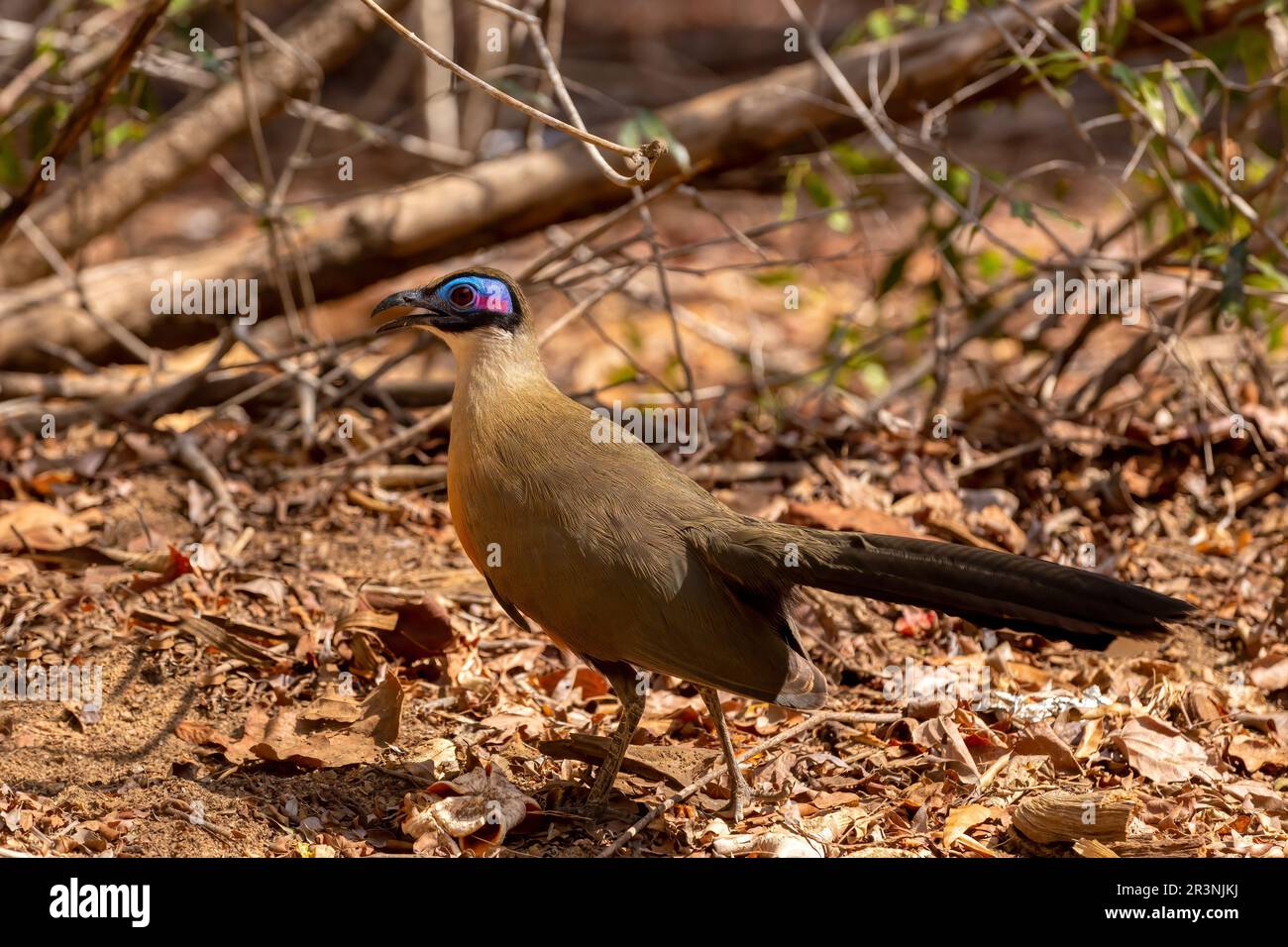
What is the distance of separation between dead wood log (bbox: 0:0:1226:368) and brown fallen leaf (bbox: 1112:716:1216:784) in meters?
→ 3.44

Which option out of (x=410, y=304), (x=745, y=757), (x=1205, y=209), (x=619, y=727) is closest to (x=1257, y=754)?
(x=745, y=757)

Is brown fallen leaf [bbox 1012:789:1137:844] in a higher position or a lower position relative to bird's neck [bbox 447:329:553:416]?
lower

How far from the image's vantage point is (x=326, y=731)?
3.92 m

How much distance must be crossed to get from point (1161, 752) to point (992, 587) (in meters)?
1.04

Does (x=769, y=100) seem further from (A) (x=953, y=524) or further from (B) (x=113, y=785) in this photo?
(B) (x=113, y=785)

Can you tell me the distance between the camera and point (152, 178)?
6.80 meters

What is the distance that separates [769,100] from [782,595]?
3458 millimetres

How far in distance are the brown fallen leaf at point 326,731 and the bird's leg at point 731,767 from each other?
91cm

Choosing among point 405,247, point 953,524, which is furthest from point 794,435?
point 405,247

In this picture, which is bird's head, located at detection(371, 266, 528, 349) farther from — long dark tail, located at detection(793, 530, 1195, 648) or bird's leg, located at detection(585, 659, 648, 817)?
long dark tail, located at detection(793, 530, 1195, 648)

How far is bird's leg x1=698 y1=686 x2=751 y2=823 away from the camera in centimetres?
371

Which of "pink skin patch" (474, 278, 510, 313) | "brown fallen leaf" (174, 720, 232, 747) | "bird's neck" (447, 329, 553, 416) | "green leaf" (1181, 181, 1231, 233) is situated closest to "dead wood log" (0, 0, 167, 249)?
"pink skin patch" (474, 278, 510, 313)

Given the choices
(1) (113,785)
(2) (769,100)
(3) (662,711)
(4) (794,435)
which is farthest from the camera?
(2) (769,100)

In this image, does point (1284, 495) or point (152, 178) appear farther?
point (152, 178)
